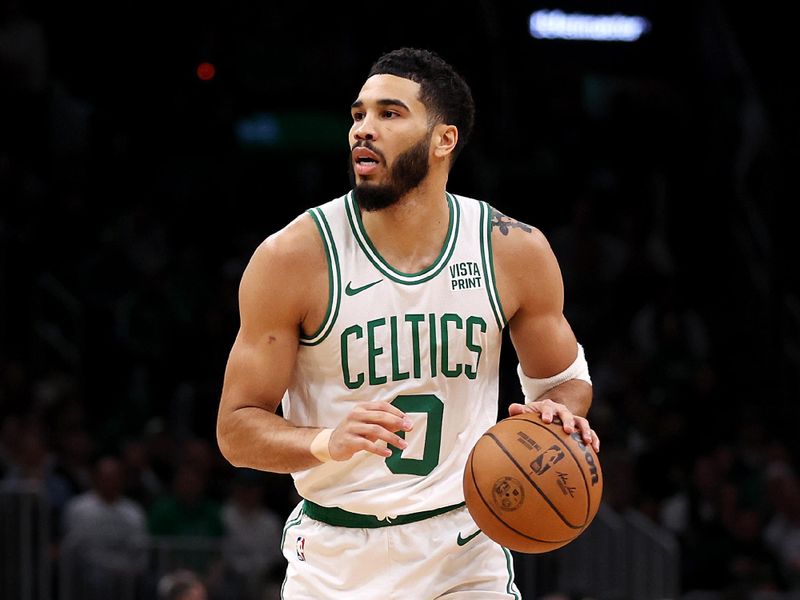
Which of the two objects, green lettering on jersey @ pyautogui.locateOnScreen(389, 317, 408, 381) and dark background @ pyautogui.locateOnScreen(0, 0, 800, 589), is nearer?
green lettering on jersey @ pyautogui.locateOnScreen(389, 317, 408, 381)

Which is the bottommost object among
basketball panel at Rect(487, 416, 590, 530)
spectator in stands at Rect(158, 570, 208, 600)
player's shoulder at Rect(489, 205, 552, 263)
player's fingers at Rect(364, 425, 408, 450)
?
spectator in stands at Rect(158, 570, 208, 600)

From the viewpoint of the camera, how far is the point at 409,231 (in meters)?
5.54

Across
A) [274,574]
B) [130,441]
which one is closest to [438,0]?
[130,441]

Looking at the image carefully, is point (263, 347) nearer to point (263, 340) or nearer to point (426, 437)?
point (263, 340)

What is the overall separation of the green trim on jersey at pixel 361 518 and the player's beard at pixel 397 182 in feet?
3.61

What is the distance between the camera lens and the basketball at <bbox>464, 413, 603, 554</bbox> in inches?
197

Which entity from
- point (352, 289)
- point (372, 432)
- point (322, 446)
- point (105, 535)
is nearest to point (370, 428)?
point (372, 432)

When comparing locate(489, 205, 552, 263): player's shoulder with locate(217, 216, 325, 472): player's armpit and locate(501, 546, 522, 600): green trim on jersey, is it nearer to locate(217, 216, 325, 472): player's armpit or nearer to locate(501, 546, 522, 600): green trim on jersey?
locate(217, 216, 325, 472): player's armpit

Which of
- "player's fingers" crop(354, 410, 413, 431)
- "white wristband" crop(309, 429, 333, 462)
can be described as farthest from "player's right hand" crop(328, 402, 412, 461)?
"white wristband" crop(309, 429, 333, 462)

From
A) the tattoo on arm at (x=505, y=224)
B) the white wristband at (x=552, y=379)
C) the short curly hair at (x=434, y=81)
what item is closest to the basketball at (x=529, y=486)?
the white wristband at (x=552, y=379)

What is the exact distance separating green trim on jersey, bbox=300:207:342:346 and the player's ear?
1.65 ft

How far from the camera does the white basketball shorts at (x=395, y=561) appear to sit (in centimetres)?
530

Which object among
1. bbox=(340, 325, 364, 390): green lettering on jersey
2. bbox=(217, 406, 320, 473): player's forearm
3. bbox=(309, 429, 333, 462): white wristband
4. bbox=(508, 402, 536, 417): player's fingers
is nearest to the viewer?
bbox=(309, 429, 333, 462): white wristband

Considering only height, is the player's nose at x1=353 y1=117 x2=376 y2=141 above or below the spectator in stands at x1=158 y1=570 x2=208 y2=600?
above
